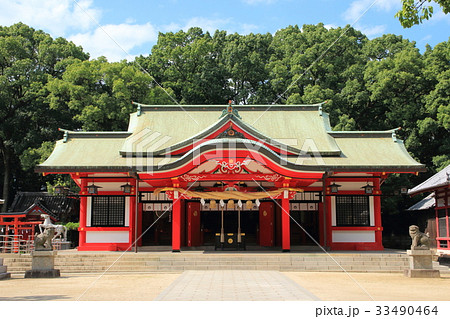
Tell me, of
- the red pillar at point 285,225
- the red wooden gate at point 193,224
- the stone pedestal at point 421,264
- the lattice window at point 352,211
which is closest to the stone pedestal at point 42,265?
the red wooden gate at point 193,224

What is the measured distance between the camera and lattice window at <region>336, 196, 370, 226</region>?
21203mm

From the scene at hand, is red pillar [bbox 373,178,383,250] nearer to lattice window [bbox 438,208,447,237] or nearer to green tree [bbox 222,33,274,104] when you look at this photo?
Result: lattice window [bbox 438,208,447,237]

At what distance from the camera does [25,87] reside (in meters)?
33.8

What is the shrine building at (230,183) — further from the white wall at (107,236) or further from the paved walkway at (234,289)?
the paved walkway at (234,289)

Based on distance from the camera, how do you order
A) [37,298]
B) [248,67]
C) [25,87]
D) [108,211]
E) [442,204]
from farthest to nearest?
[248,67] → [25,87] → [108,211] → [442,204] → [37,298]

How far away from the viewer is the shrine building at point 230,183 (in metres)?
19.0

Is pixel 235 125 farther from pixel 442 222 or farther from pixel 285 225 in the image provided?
pixel 442 222

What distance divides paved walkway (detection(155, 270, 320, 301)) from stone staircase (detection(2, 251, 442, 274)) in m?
2.77

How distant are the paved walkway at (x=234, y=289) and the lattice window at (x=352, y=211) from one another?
862 cm

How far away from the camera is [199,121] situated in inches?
1006

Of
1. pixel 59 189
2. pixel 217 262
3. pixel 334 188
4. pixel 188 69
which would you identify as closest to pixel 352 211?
pixel 334 188

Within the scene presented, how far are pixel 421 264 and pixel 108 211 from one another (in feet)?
44.2
